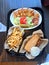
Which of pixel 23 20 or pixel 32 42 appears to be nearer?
pixel 32 42

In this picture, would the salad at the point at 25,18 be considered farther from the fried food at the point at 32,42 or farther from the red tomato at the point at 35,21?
the fried food at the point at 32,42

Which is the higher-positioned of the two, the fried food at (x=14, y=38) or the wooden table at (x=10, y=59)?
the fried food at (x=14, y=38)

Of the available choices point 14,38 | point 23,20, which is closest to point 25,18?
point 23,20

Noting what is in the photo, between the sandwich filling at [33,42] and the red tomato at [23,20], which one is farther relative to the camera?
the red tomato at [23,20]

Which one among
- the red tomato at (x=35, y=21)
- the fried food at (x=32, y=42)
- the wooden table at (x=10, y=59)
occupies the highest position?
the red tomato at (x=35, y=21)

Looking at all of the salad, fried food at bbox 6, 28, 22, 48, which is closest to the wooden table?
fried food at bbox 6, 28, 22, 48

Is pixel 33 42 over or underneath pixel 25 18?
underneath

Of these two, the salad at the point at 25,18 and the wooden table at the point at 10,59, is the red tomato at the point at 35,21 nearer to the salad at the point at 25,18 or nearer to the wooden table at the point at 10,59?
the salad at the point at 25,18

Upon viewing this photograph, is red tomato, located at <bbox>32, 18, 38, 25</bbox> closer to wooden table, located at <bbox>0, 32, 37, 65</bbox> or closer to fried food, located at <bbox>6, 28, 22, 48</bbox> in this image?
fried food, located at <bbox>6, 28, 22, 48</bbox>

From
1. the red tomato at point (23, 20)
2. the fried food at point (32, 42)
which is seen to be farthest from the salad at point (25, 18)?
the fried food at point (32, 42)

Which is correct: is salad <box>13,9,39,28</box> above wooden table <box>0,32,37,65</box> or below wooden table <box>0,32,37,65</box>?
above

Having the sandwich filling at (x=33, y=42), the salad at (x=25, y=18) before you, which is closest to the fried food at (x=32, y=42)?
the sandwich filling at (x=33, y=42)

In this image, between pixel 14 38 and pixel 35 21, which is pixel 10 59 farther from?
pixel 35 21

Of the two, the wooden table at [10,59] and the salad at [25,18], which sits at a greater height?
the salad at [25,18]
